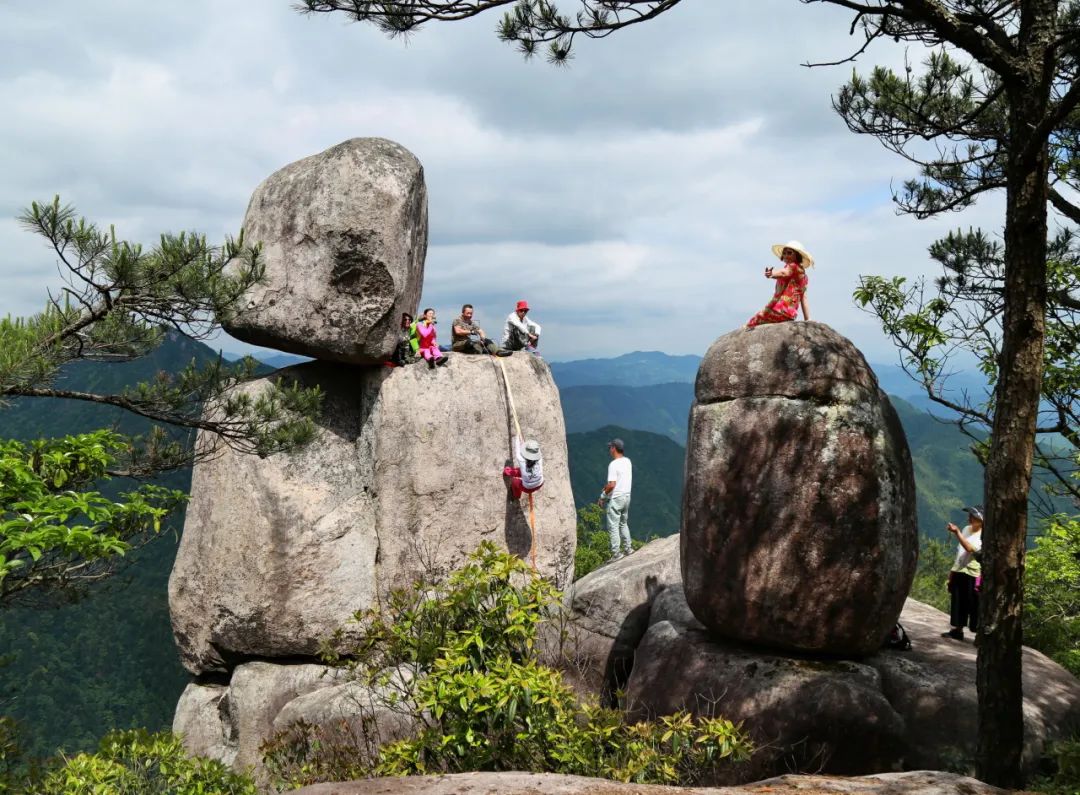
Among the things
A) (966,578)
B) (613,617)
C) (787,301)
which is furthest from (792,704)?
(787,301)

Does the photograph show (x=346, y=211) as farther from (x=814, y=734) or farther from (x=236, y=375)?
(x=814, y=734)

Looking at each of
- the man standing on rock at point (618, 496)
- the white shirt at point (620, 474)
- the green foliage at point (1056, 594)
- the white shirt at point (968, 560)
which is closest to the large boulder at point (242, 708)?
the man standing on rock at point (618, 496)

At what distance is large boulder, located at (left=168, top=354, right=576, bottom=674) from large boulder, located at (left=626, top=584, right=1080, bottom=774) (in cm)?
462

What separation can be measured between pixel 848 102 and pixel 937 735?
22.9 ft

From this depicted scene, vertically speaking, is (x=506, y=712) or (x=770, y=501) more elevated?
(x=770, y=501)

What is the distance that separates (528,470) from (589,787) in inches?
326

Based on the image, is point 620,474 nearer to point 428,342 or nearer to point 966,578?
point 428,342

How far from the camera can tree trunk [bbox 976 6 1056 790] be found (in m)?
7.56

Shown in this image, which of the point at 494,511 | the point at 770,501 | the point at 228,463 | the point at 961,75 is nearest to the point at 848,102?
the point at 961,75

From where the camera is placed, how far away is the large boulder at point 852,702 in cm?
905

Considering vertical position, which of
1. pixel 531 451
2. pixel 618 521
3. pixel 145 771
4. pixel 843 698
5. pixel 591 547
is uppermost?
pixel 531 451

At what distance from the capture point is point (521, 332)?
51.0 feet

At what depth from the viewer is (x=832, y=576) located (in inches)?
373

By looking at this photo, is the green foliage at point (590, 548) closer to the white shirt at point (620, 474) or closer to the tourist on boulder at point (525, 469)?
the white shirt at point (620, 474)
